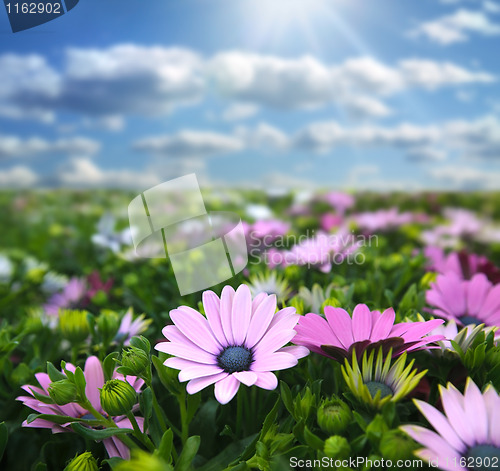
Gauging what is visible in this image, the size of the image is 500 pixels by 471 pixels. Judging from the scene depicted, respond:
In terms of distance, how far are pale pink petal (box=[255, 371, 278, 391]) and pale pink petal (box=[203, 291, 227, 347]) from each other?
3.5 inches

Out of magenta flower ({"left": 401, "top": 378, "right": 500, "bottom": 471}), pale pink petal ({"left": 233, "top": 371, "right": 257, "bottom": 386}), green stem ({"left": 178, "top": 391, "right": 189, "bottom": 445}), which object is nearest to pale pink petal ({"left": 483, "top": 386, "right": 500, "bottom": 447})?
magenta flower ({"left": 401, "top": 378, "right": 500, "bottom": 471})

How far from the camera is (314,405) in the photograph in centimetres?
60

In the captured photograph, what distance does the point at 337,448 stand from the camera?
51 centimetres

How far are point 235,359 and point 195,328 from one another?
0.07 m

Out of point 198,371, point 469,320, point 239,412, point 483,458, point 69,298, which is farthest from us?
point 69,298

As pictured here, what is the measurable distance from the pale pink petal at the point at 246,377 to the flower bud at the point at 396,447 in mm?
145

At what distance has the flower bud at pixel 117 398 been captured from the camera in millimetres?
574

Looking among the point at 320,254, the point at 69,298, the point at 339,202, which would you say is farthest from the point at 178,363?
the point at 339,202

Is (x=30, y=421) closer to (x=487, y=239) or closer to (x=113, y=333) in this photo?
(x=113, y=333)

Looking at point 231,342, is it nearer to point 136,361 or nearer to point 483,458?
point 136,361

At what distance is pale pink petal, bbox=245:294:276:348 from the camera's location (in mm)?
621

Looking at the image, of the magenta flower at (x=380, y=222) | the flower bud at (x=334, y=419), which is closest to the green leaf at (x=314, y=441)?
the flower bud at (x=334, y=419)

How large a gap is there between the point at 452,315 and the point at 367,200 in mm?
2950

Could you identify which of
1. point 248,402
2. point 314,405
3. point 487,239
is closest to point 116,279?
point 248,402
